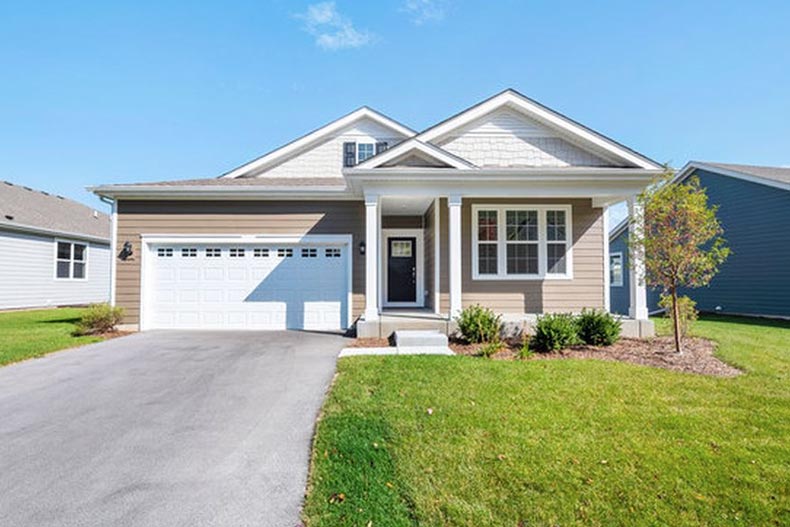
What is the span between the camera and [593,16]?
29.8 feet

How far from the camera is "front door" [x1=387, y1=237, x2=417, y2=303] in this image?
38.4 ft

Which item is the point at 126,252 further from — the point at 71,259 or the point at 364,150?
the point at 71,259

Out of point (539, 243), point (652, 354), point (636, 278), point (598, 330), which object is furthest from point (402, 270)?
point (652, 354)

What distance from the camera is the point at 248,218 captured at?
9766mm

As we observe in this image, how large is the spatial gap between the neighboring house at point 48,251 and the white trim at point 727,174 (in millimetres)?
23328

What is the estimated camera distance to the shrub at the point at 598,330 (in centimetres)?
722

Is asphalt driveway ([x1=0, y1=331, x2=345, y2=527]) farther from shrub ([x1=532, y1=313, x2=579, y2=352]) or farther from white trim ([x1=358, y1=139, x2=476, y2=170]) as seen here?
white trim ([x1=358, y1=139, x2=476, y2=170])

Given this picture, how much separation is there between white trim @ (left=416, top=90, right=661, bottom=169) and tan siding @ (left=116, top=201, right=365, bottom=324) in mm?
2701

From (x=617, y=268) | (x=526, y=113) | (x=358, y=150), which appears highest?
(x=358, y=150)

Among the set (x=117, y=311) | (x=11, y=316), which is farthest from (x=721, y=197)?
(x=11, y=316)

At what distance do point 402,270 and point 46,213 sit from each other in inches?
622

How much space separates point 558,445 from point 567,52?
10.8 meters

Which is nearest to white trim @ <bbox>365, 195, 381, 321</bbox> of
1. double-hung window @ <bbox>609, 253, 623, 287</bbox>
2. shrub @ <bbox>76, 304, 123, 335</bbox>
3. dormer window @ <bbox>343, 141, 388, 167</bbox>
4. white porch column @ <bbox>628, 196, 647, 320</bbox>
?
white porch column @ <bbox>628, 196, 647, 320</bbox>

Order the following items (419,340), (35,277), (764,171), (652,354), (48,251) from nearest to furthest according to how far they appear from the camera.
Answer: (652,354) < (419,340) < (764,171) < (35,277) < (48,251)
